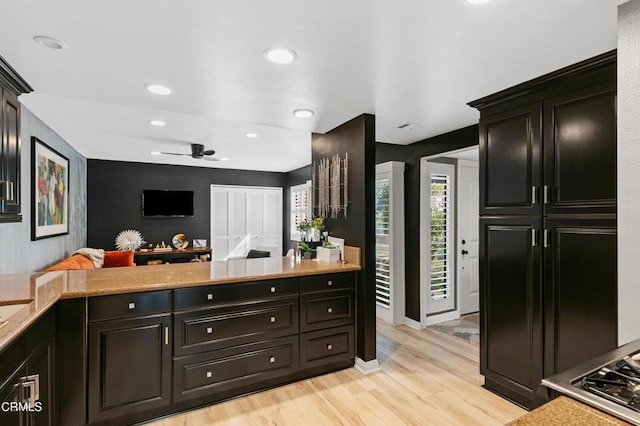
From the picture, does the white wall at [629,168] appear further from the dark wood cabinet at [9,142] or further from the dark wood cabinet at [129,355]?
the dark wood cabinet at [9,142]

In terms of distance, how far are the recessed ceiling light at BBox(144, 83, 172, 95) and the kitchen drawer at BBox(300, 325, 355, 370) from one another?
221cm

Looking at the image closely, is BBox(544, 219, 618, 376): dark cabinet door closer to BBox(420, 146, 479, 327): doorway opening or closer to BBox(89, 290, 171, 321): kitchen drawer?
BBox(420, 146, 479, 327): doorway opening

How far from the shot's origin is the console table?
238 inches

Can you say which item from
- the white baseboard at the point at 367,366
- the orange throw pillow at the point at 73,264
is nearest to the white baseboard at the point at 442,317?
the white baseboard at the point at 367,366

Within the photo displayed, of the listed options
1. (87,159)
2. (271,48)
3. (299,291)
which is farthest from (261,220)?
(271,48)

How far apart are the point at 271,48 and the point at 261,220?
19.7 ft

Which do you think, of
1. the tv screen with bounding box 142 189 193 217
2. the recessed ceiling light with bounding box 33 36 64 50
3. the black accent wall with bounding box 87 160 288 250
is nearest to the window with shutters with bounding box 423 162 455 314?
the recessed ceiling light with bounding box 33 36 64 50

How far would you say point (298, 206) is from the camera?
7.35 metres

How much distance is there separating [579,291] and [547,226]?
442mm

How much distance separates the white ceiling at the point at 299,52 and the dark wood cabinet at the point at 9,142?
0.08 m

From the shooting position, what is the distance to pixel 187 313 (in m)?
2.38

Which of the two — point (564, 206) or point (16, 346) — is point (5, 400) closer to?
point (16, 346)

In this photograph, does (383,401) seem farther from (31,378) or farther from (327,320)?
(31,378)

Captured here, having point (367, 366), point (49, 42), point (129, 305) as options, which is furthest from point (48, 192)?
point (367, 366)
